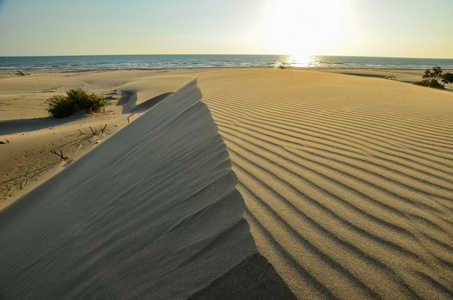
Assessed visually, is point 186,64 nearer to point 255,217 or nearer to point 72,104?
point 72,104

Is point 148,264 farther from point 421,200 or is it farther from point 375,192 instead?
point 421,200

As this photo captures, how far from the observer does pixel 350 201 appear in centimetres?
131

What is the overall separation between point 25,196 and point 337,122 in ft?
15.5

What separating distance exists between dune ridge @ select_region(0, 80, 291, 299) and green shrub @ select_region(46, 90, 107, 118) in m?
6.44

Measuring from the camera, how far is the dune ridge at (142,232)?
42.3 inches

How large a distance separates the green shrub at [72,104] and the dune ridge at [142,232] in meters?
6.44

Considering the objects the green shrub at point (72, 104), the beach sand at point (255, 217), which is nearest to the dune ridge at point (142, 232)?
the beach sand at point (255, 217)

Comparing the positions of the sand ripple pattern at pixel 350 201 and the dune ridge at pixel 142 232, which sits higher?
the sand ripple pattern at pixel 350 201

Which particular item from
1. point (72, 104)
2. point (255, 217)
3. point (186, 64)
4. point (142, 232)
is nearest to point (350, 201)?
point (255, 217)

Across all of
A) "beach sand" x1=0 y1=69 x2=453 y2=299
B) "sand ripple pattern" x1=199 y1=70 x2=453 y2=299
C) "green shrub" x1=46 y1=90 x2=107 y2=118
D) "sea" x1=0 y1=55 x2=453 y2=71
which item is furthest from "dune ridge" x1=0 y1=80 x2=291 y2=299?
"sea" x1=0 y1=55 x2=453 y2=71

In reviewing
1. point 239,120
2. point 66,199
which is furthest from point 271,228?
point 66,199

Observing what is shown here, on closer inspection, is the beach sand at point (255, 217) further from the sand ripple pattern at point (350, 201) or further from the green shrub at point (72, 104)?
the green shrub at point (72, 104)

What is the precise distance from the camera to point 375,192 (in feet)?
4.58

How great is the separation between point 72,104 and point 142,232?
28.1 ft
